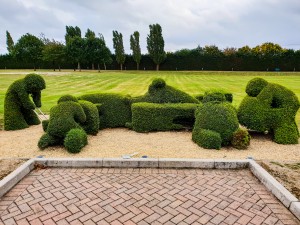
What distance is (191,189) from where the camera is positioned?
16.4ft

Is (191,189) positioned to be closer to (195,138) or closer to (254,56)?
(195,138)

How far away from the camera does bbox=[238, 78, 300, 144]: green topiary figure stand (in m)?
7.94

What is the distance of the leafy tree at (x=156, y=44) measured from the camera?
51656 mm

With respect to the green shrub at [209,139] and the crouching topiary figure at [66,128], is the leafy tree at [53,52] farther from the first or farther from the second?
the green shrub at [209,139]

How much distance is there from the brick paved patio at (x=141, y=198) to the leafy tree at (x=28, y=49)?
5265 cm

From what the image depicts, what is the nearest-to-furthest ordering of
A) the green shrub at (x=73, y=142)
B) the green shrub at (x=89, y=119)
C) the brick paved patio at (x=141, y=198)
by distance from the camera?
1. the brick paved patio at (x=141, y=198)
2. the green shrub at (x=73, y=142)
3. the green shrub at (x=89, y=119)

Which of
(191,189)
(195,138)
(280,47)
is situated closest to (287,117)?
(195,138)

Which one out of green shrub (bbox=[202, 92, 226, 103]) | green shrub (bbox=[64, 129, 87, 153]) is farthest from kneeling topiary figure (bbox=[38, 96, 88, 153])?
green shrub (bbox=[202, 92, 226, 103])

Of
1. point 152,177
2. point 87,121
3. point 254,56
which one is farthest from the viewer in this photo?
point 254,56

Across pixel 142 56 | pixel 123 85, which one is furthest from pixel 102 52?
pixel 123 85

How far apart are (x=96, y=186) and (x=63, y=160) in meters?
1.34

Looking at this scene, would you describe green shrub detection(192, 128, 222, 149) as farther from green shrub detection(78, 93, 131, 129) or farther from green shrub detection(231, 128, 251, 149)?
green shrub detection(78, 93, 131, 129)

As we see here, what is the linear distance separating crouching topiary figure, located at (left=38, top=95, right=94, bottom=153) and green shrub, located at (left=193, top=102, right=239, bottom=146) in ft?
11.6

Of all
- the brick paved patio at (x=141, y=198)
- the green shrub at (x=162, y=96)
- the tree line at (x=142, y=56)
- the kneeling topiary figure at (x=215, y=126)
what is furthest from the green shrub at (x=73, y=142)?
the tree line at (x=142, y=56)
